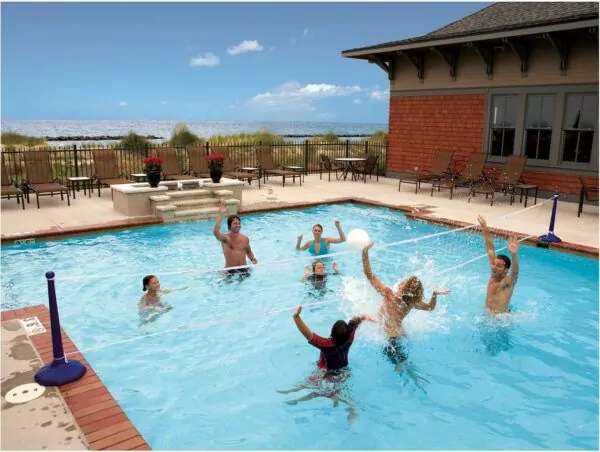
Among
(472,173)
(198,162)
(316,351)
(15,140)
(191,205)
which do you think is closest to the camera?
(316,351)

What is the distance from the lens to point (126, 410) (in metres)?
4.23

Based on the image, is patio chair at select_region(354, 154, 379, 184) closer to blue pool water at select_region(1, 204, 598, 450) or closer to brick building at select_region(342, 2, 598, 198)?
brick building at select_region(342, 2, 598, 198)

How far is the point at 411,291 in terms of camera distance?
4.50 metres

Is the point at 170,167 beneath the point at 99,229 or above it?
above

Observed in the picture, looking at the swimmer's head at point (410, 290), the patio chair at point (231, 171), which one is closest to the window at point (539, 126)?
the patio chair at point (231, 171)

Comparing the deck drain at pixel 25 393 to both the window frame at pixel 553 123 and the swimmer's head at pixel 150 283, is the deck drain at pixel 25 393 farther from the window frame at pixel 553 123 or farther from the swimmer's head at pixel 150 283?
Answer: the window frame at pixel 553 123

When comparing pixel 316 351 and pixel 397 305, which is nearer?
pixel 397 305

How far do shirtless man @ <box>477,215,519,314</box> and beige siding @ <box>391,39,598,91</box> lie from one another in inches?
339

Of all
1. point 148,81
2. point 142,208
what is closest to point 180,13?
point 148,81

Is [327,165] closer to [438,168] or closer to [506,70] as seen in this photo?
[438,168]

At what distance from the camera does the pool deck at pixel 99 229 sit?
3.26 metres

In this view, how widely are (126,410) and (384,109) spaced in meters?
15.0

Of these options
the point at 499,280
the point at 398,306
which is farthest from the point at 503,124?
the point at 398,306

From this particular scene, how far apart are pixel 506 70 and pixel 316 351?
36.8ft
